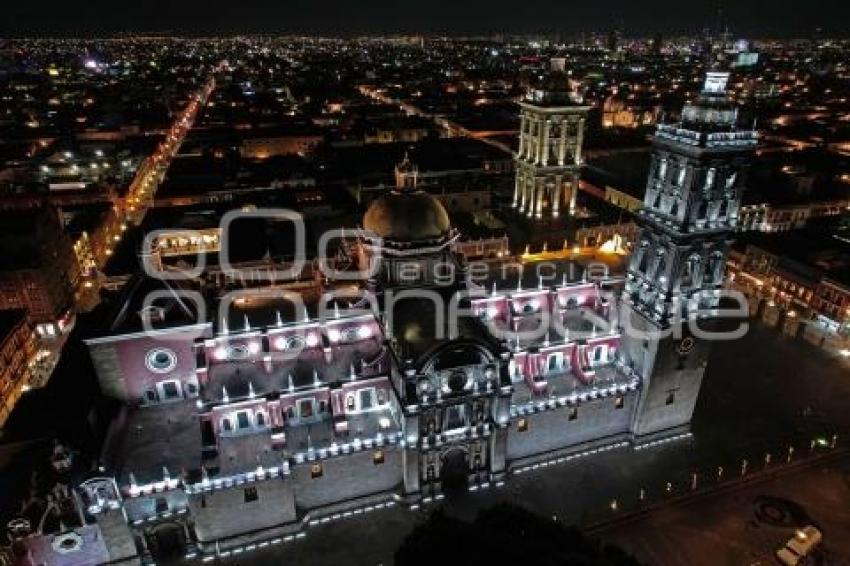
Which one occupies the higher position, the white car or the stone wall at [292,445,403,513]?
the stone wall at [292,445,403,513]

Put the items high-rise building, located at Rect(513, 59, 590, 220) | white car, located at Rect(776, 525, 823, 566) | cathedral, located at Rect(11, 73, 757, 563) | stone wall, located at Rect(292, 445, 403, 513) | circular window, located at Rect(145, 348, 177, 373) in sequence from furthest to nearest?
high-rise building, located at Rect(513, 59, 590, 220) → circular window, located at Rect(145, 348, 177, 373) → stone wall, located at Rect(292, 445, 403, 513) → cathedral, located at Rect(11, 73, 757, 563) → white car, located at Rect(776, 525, 823, 566)

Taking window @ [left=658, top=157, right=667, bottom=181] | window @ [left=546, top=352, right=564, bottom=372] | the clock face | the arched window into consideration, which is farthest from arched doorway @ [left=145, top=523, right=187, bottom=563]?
window @ [left=658, top=157, right=667, bottom=181]

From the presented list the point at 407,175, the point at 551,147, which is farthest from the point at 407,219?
the point at 551,147

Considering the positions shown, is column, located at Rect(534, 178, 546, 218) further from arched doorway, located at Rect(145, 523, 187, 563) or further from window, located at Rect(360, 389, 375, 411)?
arched doorway, located at Rect(145, 523, 187, 563)

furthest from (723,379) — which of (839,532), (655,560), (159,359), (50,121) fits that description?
(50,121)

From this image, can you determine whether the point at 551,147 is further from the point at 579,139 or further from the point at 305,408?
the point at 305,408

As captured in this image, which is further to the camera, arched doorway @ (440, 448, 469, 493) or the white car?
arched doorway @ (440, 448, 469, 493)

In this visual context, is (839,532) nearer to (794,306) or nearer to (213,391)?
(794,306)
